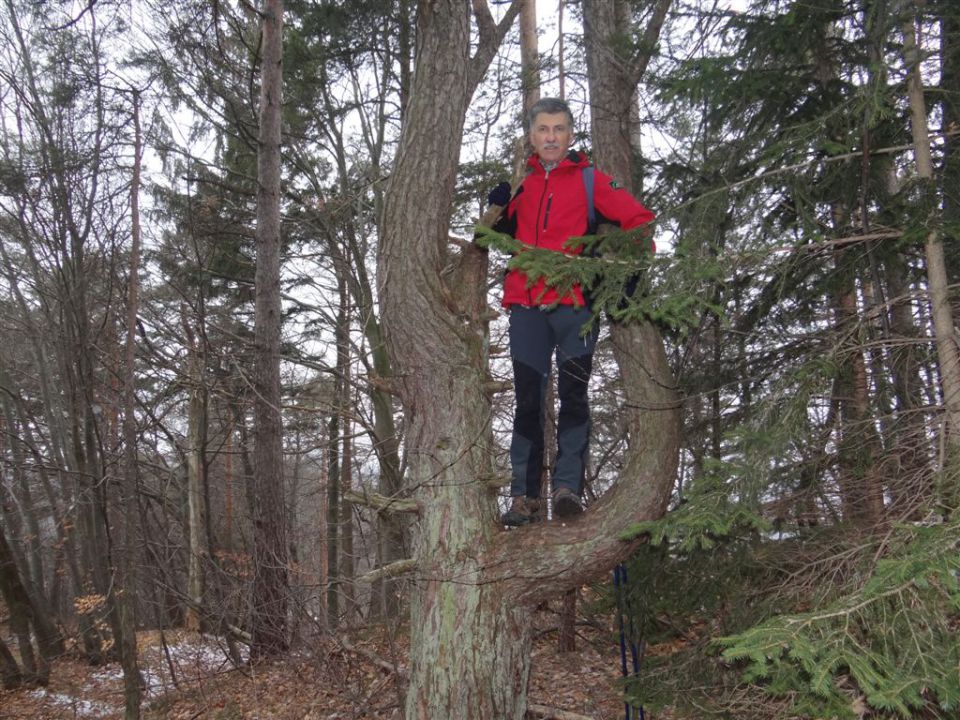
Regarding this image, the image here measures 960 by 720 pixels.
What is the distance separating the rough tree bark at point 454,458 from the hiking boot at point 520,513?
0.37ft

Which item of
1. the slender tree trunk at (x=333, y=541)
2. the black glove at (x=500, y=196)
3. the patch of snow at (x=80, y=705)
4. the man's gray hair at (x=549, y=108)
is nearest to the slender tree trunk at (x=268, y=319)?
the slender tree trunk at (x=333, y=541)

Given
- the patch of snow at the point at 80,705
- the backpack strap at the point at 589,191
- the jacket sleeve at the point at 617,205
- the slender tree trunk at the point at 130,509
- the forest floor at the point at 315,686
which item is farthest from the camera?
the patch of snow at the point at 80,705

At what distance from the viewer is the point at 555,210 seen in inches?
156

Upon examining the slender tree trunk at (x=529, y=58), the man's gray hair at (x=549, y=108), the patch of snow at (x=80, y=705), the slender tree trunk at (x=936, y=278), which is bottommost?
the patch of snow at (x=80, y=705)

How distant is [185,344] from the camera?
6902 millimetres

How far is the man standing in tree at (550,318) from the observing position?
12.8 ft

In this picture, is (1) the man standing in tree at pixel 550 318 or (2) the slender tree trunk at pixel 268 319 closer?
(1) the man standing in tree at pixel 550 318

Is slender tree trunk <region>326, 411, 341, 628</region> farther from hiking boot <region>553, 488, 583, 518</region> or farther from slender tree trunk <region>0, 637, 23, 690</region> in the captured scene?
slender tree trunk <region>0, 637, 23, 690</region>

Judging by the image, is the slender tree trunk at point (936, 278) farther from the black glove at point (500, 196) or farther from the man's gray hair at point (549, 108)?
the black glove at point (500, 196)

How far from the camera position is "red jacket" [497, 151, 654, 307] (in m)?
3.84

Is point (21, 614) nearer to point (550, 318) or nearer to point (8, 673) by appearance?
point (8, 673)

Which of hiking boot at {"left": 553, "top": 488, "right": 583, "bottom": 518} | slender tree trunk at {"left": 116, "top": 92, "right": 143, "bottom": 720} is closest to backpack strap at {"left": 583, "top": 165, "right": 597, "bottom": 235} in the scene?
hiking boot at {"left": 553, "top": 488, "right": 583, "bottom": 518}

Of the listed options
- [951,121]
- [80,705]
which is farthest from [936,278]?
[80,705]

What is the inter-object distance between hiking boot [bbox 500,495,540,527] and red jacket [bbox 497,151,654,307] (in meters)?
1.13
